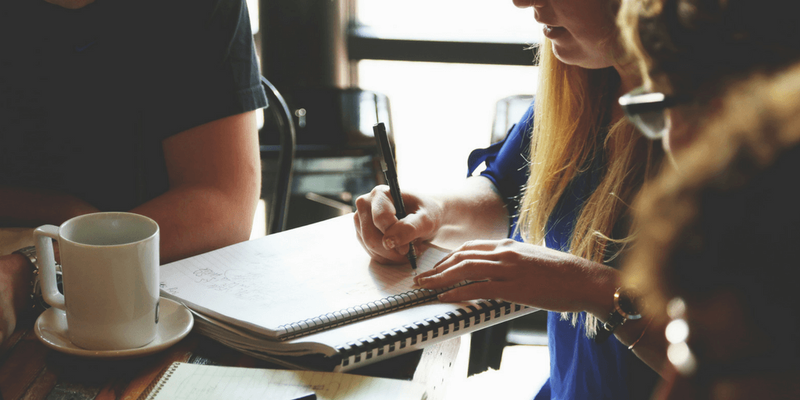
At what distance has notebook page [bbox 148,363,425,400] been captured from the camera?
0.53 metres

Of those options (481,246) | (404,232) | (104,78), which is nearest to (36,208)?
(104,78)

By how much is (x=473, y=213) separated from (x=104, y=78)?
674 mm

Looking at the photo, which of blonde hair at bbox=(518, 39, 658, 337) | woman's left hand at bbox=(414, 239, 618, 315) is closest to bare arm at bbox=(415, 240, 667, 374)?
woman's left hand at bbox=(414, 239, 618, 315)

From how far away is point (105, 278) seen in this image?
555 millimetres

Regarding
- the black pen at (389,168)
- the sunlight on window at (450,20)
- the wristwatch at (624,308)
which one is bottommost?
the wristwatch at (624,308)

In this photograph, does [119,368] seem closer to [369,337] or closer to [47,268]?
[47,268]

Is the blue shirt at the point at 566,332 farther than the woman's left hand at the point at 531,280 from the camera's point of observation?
Yes

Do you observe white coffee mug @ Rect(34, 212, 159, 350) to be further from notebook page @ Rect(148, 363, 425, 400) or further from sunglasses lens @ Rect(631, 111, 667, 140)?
sunglasses lens @ Rect(631, 111, 667, 140)

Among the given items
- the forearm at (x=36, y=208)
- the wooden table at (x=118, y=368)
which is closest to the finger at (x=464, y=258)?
the wooden table at (x=118, y=368)

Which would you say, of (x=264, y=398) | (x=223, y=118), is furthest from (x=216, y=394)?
(x=223, y=118)

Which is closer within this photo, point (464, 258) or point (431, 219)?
point (464, 258)

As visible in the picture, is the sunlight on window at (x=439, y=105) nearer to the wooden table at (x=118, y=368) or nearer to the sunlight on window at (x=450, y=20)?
Answer: the sunlight on window at (x=450, y=20)

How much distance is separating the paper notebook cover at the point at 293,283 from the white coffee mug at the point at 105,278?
8 cm

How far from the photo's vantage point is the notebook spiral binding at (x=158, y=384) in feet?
1.73
